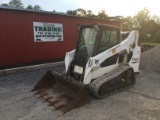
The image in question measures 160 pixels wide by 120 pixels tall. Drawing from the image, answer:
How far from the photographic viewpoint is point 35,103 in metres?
5.53

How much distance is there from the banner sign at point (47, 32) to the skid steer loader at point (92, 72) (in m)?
4.72

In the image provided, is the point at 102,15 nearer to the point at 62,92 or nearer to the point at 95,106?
the point at 62,92

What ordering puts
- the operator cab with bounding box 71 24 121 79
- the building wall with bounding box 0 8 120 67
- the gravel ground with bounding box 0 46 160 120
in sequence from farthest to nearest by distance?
the building wall with bounding box 0 8 120 67 → the operator cab with bounding box 71 24 121 79 → the gravel ground with bounding box 0 46 160 120

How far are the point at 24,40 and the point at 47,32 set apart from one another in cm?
148

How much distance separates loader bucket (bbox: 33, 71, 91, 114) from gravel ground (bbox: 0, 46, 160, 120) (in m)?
0.17

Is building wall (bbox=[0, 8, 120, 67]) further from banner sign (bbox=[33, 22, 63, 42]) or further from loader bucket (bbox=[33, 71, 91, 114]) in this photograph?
loader bucket (bbox=[33, 71, 91, 114])

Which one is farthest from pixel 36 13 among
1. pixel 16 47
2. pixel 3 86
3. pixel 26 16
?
pixel 3 86

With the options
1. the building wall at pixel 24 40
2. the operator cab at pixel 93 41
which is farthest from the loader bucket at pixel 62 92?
the building wall at pixel 24 40

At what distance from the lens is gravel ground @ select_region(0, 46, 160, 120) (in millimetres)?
4660

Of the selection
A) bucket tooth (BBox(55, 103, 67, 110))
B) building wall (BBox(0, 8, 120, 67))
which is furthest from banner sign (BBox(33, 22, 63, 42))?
bucket tooth (BBox(55, 103, 67, 110))

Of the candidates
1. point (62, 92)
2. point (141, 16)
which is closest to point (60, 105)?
point (62, 92)

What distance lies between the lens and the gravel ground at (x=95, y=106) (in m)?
4.66

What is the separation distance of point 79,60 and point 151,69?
452 centimetres

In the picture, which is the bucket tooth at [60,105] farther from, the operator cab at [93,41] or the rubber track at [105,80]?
the operator cab at [93,41]
